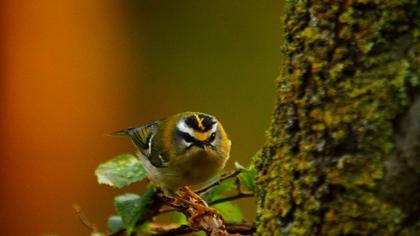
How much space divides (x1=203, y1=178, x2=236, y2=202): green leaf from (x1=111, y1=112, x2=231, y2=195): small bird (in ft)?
3.07

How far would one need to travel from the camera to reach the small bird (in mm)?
3236

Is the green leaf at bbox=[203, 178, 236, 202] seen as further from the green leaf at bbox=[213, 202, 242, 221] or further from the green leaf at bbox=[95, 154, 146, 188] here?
the green leaf at bbox=[95, 154, 146, 188]

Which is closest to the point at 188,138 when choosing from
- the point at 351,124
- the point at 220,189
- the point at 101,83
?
the point at 220,189

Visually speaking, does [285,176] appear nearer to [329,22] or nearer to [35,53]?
[329,22]

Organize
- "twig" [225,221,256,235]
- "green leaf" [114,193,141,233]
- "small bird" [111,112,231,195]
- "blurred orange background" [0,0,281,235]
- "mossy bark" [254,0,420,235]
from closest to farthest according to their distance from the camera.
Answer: "mossy bark" [254,0,420,235], "twig" [225,221,256,235], "green leaf" [114,193,141,233], "small bird" [111,112,231,195], "blurred orange background" [0,0,281,235]

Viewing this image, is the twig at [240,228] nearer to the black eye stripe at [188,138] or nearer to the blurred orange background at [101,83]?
the black eye stripe at [188,138]

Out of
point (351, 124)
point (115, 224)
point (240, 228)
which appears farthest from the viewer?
point (115, 224)

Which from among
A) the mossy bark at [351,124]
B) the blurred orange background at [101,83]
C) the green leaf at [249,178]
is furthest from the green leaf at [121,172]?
the blurred orange background at [101,83]

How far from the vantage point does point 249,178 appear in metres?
2.06

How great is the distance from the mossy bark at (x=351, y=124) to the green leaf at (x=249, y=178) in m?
0.39

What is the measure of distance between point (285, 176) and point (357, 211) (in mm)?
200

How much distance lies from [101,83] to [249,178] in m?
4.24

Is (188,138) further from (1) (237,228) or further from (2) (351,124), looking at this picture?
(2) (351,124)

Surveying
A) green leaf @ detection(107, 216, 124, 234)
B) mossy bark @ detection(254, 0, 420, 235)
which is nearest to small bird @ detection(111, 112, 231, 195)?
green leaf @ detection(107, 216, 124, 234)
